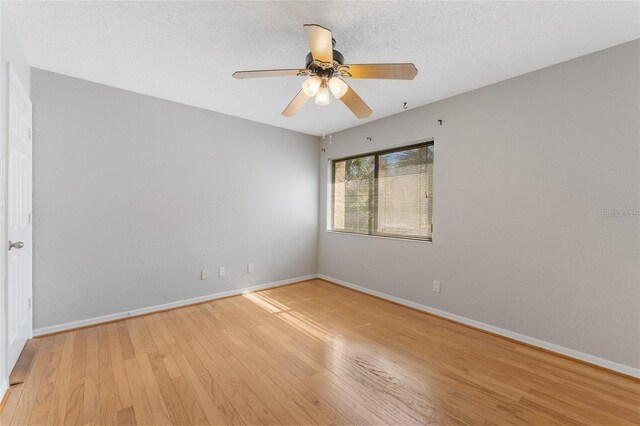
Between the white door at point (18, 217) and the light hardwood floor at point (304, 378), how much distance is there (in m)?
0.28

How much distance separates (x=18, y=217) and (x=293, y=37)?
2479mm

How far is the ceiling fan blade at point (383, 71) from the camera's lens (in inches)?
67.0

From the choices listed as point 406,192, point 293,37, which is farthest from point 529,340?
point 293,37

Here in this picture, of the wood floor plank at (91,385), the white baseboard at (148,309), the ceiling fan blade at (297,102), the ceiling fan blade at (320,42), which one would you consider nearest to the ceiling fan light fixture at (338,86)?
the ceiling fan blade at (320,42)

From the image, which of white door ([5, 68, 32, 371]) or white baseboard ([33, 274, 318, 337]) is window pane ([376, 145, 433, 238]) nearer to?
white baseboard ([33, 274, 318, 337])

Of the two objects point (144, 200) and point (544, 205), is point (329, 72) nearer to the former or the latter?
point (544, 205)

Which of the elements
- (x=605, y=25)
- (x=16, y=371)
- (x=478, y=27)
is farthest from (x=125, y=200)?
(x=605, y=25)

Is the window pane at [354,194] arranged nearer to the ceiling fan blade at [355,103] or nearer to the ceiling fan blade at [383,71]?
the ceiling fan blade at [355,103]

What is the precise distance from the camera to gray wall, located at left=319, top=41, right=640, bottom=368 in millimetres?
2061

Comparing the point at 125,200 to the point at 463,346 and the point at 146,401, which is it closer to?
the point at 146,401

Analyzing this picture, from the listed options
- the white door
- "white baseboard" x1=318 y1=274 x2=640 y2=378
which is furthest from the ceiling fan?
"white baseboard" x1=318 y1=274 x2=640 y2=378

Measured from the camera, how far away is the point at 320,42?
5.20 feet

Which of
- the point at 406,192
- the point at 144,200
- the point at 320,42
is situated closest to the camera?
the point at 320,42

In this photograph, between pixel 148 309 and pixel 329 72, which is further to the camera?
pixel 148 309
